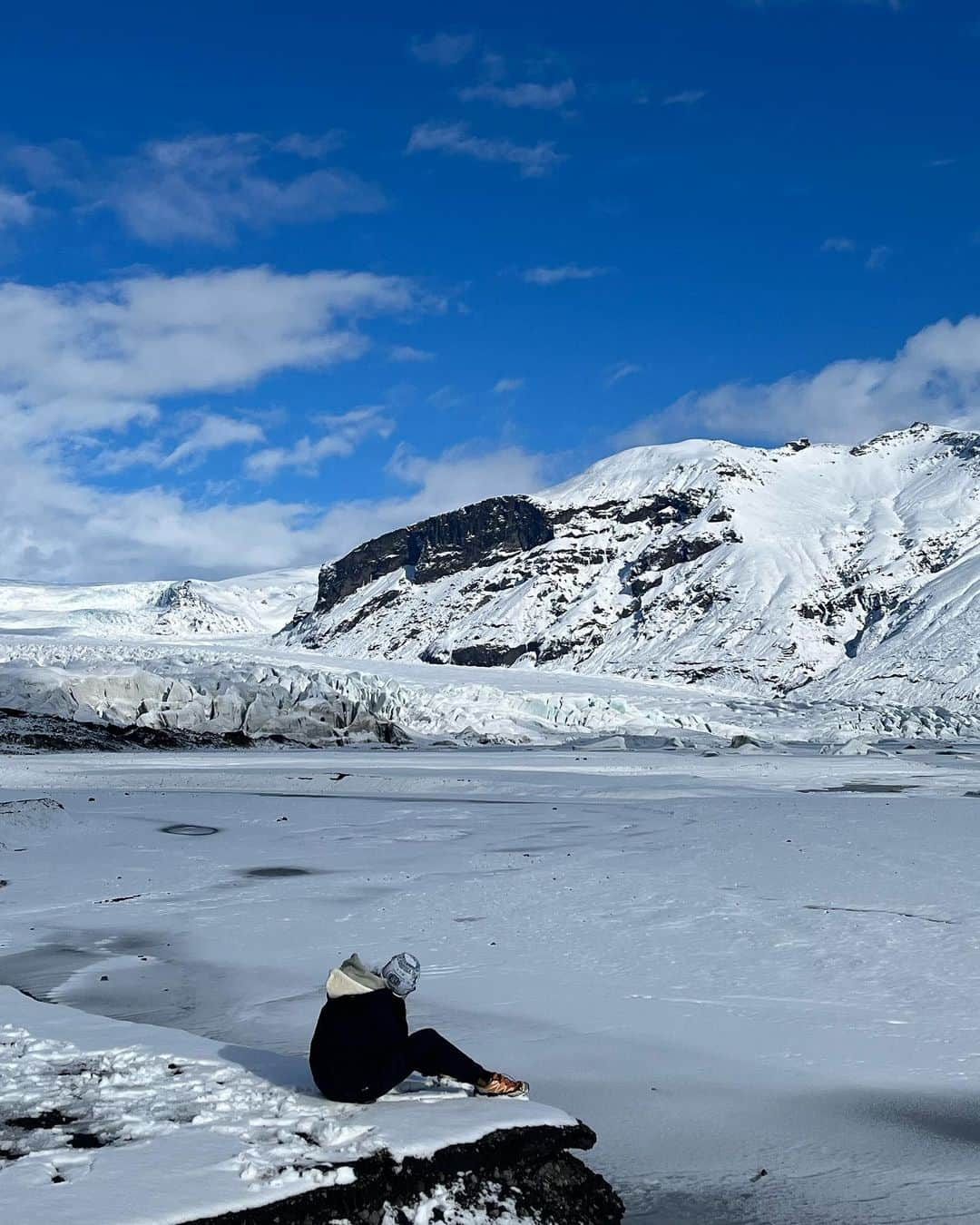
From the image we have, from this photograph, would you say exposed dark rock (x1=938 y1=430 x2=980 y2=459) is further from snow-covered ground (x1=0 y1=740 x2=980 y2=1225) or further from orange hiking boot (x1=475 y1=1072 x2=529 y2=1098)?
→ orange hiking boot (x1=475 y1=1072 x2=529 y2=1098)

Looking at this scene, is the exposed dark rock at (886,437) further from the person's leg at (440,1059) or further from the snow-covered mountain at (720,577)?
the person's leg at (440,1059)

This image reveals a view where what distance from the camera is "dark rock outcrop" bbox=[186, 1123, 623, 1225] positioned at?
432 centimetres

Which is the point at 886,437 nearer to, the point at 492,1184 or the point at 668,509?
the point at 668,509

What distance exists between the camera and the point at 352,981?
18.1 ft

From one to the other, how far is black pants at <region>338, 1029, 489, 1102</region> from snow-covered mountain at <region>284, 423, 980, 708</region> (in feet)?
259

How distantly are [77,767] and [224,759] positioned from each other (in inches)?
207

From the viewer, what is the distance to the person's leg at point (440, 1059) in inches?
212

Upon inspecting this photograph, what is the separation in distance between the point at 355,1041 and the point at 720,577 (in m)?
139

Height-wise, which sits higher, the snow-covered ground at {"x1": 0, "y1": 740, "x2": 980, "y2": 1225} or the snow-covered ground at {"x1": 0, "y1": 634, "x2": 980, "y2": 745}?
the snow-covered ground at {"x1": 0, "y1": 634, "x2": 980, "y2": 745}

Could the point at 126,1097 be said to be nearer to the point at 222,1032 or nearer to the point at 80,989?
the point at 222,1032

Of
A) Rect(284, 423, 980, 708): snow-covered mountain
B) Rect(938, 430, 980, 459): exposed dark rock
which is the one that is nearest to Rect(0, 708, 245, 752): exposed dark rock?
Rect(284, 423, 980, 708): snow-covered mountain

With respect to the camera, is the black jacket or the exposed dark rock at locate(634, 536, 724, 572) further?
the exposed dark rock at locate(634, 536, 724, 572)

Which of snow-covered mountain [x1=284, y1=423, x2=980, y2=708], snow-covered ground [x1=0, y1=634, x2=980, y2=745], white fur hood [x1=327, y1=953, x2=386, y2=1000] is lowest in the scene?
white fur hood [x1=327, y1=953, x2=386, y2=1000]

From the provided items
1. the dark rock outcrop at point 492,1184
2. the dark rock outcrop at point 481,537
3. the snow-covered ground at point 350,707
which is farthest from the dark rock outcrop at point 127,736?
the dark rock outcrop at point 481,537
